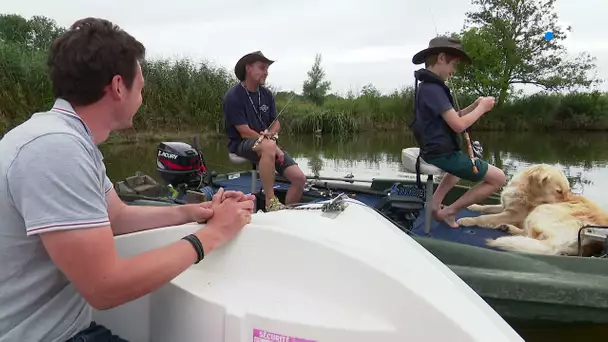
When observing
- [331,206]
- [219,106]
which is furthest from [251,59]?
[219,106]

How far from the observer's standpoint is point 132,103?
52.9 inches

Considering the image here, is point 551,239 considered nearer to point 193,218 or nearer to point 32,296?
point 193,218

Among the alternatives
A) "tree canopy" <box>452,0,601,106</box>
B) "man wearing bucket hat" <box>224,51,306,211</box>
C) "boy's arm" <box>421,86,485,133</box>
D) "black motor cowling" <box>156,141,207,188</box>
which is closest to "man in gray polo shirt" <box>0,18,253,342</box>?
"boy's arm" <box>421,86,485,133</box>

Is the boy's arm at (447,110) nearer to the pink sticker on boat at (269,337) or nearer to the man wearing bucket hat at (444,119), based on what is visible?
the man wearing bucket hat at (444,119)

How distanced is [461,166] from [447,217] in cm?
52

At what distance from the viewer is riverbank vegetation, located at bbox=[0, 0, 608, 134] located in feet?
49.5

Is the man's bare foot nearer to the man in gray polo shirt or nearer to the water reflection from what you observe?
the man in gray polo shirt

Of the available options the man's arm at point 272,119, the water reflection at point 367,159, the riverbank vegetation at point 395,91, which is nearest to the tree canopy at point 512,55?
the riverbank vegetation at point 395,91

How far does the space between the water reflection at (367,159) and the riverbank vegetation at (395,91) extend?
1715 millimetres

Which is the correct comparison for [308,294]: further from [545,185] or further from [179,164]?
[179,164]

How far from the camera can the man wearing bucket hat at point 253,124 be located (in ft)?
14.1

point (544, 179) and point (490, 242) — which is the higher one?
point (544, 179)

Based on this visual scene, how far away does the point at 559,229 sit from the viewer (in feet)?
10.6

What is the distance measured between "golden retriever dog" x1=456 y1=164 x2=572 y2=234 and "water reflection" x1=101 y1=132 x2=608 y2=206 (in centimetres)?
342
